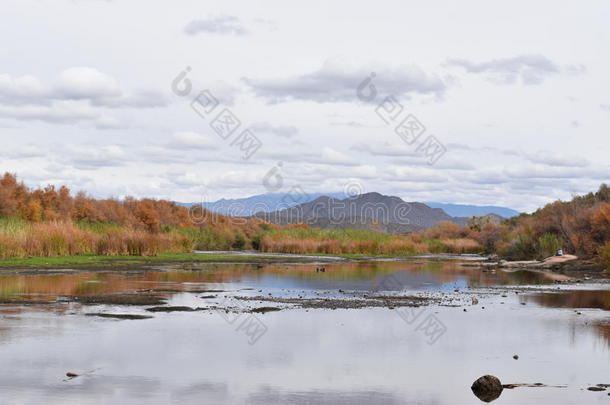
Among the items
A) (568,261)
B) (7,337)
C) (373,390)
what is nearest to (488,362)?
→ (373,390)

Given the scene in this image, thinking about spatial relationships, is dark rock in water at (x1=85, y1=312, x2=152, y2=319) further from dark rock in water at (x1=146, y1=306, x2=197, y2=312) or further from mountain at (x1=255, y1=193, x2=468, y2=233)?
mountain at (x1=255, y1=193, x2=468, y2=233)

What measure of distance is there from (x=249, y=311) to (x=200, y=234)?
169 feet

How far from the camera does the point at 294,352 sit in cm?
1526

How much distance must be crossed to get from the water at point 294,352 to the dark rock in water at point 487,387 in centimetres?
15

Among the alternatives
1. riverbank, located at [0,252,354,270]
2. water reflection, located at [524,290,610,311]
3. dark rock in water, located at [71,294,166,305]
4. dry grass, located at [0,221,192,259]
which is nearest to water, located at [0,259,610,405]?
water reflection, located at [524,290,610,311]

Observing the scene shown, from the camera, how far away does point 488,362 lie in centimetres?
1475

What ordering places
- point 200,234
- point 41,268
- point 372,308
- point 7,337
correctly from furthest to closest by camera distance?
point 200,234, point 41,268, point 372,308, point 7,337

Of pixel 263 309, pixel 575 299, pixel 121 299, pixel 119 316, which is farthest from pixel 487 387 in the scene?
pixel 575 299

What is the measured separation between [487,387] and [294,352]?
444 cm

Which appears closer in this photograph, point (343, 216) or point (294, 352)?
point (294, 352)

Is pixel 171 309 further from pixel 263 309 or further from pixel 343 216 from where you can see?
pixel 343 216

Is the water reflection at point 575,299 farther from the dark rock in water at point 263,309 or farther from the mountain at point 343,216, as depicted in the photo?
the mountain at point 343,216

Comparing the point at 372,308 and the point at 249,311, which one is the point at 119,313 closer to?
the point at 249,311

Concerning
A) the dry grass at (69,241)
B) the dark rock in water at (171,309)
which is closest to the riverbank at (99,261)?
the dry grass at (69,241)
